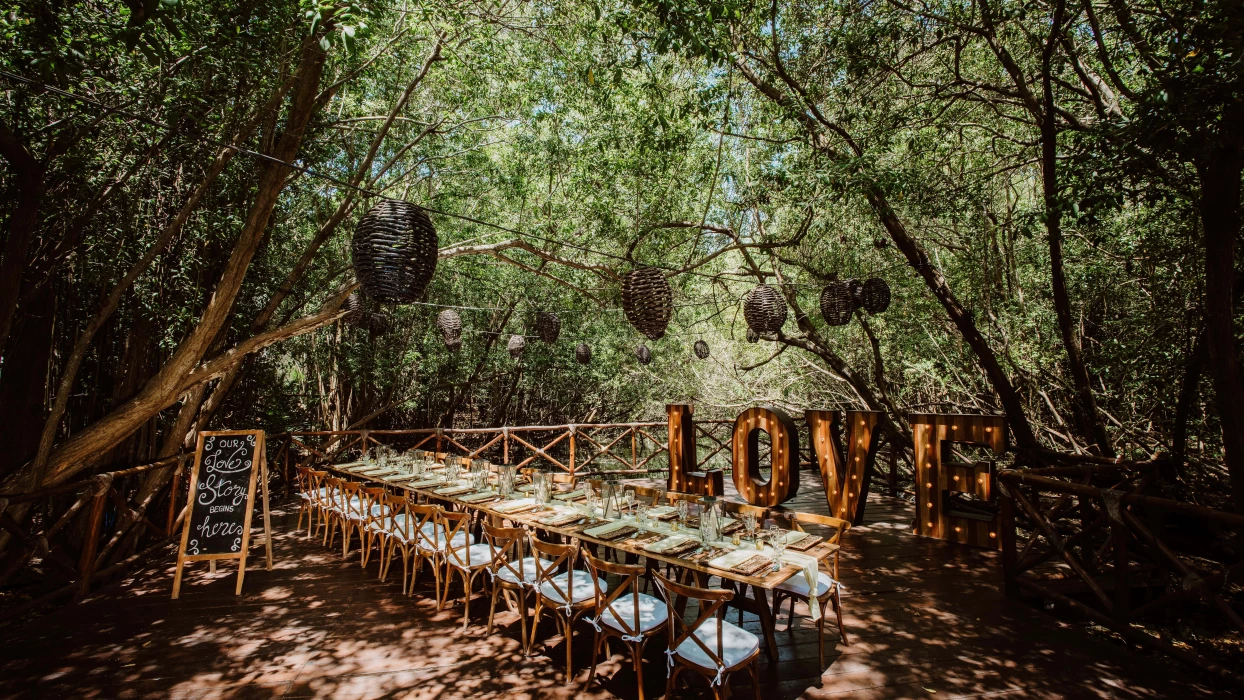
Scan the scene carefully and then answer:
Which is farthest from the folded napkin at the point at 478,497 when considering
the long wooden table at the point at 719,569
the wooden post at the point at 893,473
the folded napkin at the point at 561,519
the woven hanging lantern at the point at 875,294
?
the wooden post at the point at 893,473

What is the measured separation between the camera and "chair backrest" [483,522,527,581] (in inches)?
128

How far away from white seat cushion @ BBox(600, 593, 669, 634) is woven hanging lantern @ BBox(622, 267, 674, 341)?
190 centimetres

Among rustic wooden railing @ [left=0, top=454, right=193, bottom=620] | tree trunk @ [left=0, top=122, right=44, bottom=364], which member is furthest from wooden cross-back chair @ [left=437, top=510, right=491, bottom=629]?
tree trunk @ [left=0, top=122, right=44, bottom=364]

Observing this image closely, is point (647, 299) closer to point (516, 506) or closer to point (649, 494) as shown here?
point (649, 494)

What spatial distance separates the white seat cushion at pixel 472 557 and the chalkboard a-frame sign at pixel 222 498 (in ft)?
6.22

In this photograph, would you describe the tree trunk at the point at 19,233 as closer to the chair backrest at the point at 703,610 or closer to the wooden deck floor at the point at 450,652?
the wooden deck floor at the point at 450,652

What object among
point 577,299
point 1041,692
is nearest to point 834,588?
point 1041,692

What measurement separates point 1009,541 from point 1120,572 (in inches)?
26.7

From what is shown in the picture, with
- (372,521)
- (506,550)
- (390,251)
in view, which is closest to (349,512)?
(372,521)

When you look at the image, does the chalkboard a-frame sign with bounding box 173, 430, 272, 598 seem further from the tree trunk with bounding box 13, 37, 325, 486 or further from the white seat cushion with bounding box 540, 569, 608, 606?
the white seat cushion with bounding box 540, 569, 608, 606

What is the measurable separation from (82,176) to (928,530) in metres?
7.75

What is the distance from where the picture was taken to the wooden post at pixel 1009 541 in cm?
394

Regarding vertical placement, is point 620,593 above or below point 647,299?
below

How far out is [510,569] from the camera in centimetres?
343
